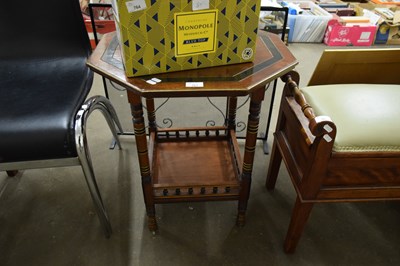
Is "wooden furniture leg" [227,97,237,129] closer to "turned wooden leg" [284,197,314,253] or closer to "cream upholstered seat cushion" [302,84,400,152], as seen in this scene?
"cream upholstered seat cushion" [302,84,400,152]

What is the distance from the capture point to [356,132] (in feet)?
2.58

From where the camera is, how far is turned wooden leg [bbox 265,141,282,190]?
1.16 meters

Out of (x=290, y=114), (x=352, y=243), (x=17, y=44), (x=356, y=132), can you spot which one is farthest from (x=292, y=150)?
(x=17, y=44)

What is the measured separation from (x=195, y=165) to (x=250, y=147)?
1.12 ft

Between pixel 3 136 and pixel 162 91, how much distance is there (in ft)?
1.46

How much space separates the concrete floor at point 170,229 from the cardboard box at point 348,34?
1.77 metres

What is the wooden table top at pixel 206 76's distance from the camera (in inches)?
28.4

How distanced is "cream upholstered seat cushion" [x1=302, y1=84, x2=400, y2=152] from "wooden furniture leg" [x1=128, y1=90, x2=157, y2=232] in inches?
19.9

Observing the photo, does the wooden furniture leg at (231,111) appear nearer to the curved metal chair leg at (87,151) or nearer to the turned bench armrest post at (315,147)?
the turned bench armrest post at (315,147)

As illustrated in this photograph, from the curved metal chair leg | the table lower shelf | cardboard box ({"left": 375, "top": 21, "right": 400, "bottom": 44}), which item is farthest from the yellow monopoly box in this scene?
cardboard box ({"left": 375, "top": 21, "right": 400, "bottom": 44})

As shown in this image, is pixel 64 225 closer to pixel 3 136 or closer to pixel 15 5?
pixel 3 136

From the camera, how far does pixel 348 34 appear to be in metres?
2.57

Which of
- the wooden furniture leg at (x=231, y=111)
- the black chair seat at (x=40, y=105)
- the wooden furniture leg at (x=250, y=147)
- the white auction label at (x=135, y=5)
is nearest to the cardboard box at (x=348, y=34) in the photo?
the wooden furniture leg at (x=231, y=111)

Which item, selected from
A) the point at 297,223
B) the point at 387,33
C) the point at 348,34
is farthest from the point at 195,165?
the point at 387,33
